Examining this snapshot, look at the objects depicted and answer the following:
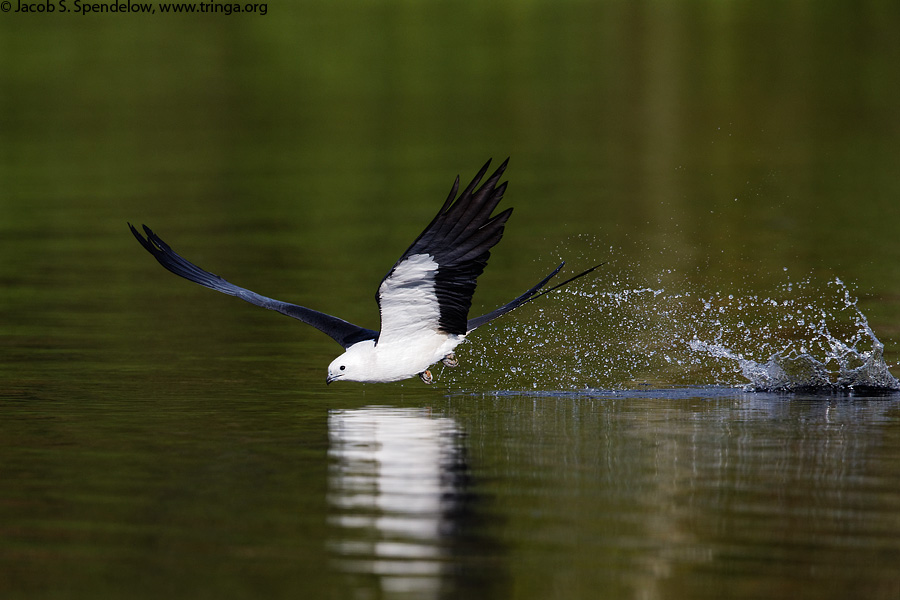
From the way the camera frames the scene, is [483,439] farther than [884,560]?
Yes

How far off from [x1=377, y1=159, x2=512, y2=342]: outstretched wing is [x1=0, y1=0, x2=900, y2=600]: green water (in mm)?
850

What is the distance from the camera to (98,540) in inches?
302

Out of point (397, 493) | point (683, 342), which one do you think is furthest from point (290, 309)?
point (683, 342)

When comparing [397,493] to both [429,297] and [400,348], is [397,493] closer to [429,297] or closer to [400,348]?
[429,297]

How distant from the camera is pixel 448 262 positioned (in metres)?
10.3

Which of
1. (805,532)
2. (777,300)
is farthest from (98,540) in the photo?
(777,300)

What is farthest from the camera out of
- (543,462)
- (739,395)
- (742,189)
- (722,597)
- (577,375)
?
(742,189)

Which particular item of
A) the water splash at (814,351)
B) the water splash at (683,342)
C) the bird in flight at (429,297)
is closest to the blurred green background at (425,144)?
the water splash at (814,351)

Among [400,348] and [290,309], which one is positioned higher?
[290,309]

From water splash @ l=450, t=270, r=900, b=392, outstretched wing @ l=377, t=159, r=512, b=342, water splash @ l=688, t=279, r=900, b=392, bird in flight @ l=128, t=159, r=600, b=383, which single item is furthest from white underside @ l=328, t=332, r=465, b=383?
water splash @ l=688, t=279, r=900, b=392

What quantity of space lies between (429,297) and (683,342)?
436cm

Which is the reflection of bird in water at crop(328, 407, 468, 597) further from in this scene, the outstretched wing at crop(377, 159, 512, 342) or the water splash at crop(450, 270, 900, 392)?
the water splash at crop(450, 270, 900, 392)

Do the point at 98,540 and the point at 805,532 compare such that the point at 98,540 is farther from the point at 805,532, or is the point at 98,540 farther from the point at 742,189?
the point at 742,189

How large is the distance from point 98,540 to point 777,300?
1027 cm
